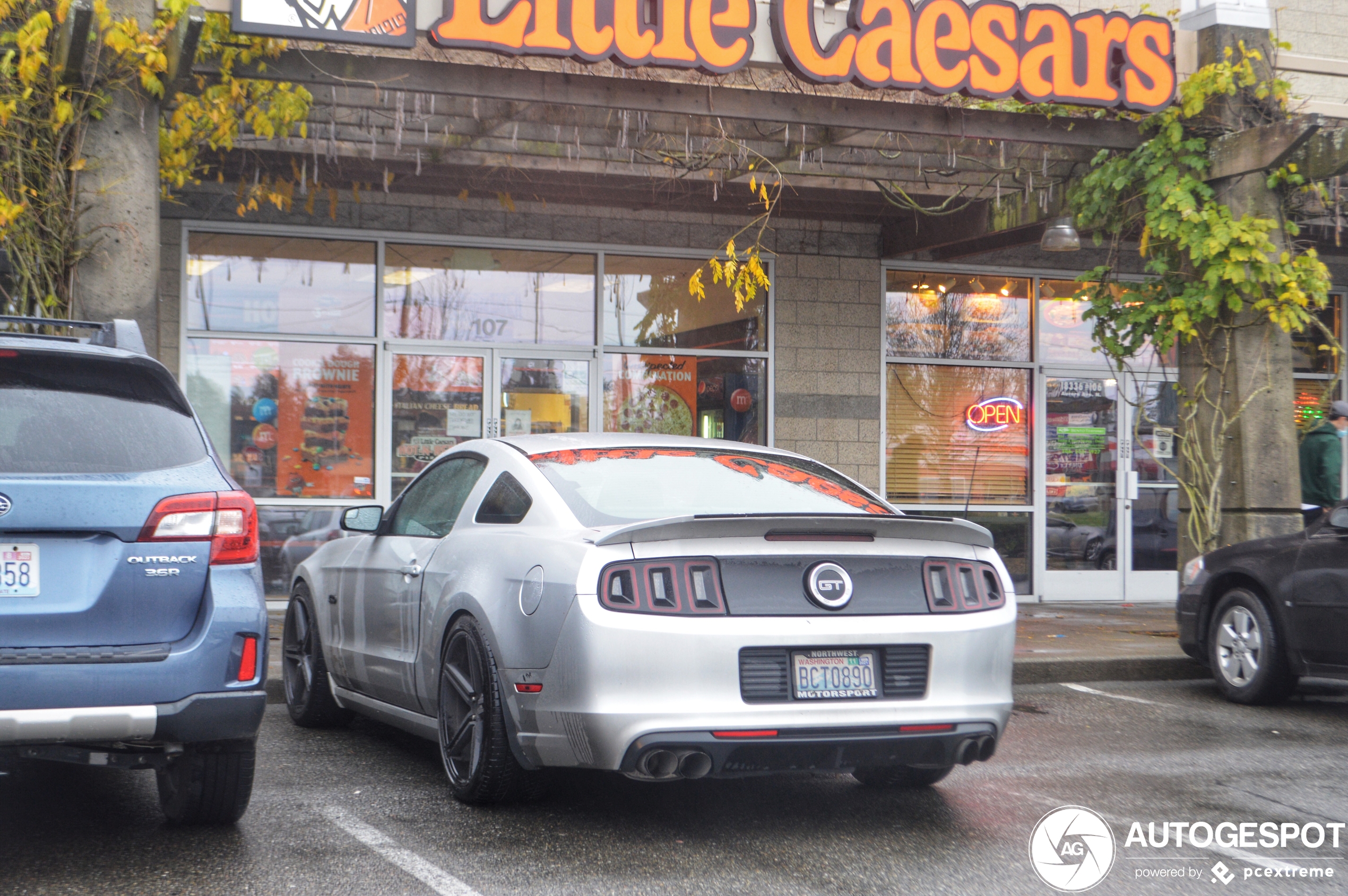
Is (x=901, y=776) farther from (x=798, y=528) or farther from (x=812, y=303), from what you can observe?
(x=812, y=303)

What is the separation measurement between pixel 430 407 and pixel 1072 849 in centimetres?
852

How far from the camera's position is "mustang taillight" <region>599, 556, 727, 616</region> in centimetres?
447

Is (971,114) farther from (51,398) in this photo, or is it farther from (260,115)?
(51,398)

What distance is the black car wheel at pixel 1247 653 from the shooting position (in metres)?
8.01

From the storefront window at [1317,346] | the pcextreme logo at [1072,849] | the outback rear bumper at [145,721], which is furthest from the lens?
the storefront window at [1317,346]

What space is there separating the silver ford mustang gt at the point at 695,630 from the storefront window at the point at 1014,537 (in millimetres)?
8270

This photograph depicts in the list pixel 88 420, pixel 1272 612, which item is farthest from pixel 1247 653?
pixel 88 420

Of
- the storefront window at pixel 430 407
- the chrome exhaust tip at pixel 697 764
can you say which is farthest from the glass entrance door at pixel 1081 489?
the chrome exhaust tip at pixel 697 764

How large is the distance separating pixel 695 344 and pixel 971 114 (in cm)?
424

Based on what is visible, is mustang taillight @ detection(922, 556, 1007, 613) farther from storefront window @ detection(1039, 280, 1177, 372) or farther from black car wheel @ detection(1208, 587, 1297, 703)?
storefront window @ detection(1039, 280, 1177, 372)

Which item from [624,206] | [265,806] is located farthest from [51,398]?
[624,206]

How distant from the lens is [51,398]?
14.1ft

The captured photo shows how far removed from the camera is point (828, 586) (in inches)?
183

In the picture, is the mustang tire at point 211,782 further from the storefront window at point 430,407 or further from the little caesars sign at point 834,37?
the storefront window at point 430,407
